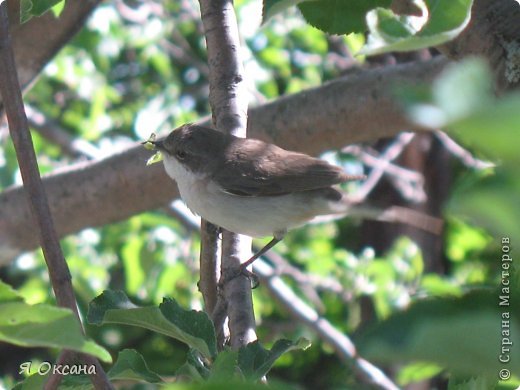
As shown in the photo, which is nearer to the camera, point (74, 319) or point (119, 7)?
point (74, 319)

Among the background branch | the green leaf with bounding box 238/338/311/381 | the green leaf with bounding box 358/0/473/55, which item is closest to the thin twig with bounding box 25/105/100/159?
the background branch

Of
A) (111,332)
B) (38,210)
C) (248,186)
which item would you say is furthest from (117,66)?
(38,210)

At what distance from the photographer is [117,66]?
7.73 metres

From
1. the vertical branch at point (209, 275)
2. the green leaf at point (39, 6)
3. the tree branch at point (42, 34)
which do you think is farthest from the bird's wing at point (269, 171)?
the green leaf at point (39, 6)

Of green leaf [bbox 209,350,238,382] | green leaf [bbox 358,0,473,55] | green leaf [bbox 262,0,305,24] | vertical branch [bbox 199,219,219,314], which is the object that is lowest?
vertical branch [bbox 199,219,219,314]

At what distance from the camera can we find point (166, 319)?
150 cm

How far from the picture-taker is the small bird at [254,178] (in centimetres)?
352

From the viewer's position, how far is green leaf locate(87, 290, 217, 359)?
57.9 inches

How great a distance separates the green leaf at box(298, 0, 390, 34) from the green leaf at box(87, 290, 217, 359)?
0.69 m

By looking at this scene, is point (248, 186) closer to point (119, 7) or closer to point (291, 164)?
point (291, 164)

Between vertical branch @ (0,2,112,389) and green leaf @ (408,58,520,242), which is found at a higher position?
green leaf @ (408,58,520,242)

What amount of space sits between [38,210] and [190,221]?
3.05 metres

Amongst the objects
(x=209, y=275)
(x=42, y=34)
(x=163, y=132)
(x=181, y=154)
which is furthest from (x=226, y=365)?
(x=163, y=132)

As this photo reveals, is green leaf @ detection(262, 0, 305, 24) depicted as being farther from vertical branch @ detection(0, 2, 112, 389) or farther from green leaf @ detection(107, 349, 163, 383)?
green leaf @ detection(107, 349, 163, 383)
